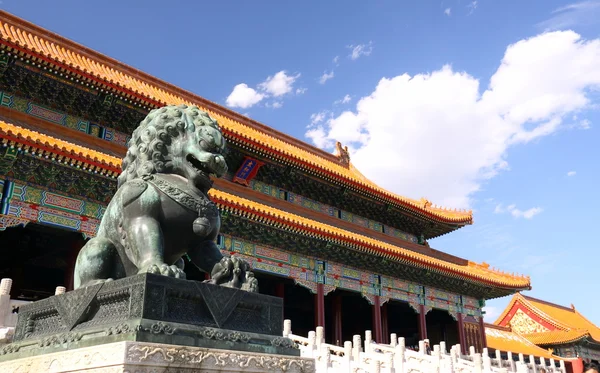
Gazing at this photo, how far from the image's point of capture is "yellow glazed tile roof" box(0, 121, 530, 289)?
955 centimetres

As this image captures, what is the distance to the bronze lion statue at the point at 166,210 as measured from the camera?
3.34 meters

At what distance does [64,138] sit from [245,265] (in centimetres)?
1085

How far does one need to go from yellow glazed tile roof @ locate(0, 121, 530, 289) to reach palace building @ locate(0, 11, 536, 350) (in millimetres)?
39

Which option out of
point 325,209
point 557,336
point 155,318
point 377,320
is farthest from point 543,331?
point 155,318

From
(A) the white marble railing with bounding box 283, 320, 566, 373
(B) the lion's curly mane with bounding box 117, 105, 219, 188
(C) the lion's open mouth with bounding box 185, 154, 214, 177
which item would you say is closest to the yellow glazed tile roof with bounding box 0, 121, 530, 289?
(A) the white marble railing with bounding box 283, 320, 566, 373

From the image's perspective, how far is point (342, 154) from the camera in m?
24.7

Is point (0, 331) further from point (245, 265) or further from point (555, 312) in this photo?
point (555, 312)

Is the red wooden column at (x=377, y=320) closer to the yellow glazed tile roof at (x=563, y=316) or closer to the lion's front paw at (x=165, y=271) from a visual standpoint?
the lion's front paw at (x=165, y=271)

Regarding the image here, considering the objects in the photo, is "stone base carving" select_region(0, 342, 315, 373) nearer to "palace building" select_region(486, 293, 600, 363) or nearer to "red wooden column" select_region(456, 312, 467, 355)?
"red wooden column" select_region(456, 312, 467, 355)

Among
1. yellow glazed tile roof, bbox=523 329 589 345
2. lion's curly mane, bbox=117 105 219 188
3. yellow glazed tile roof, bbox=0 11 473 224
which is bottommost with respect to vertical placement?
lion's curly mane, bbox=117 105 219 188

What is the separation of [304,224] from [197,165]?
1011 cm

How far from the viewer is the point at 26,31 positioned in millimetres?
15055

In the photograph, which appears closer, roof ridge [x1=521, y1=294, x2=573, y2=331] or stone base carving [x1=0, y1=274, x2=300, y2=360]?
stone base carving [x1=0, y1=274, x2=300, y2=360]

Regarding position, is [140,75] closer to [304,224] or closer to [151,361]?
[304,224]
